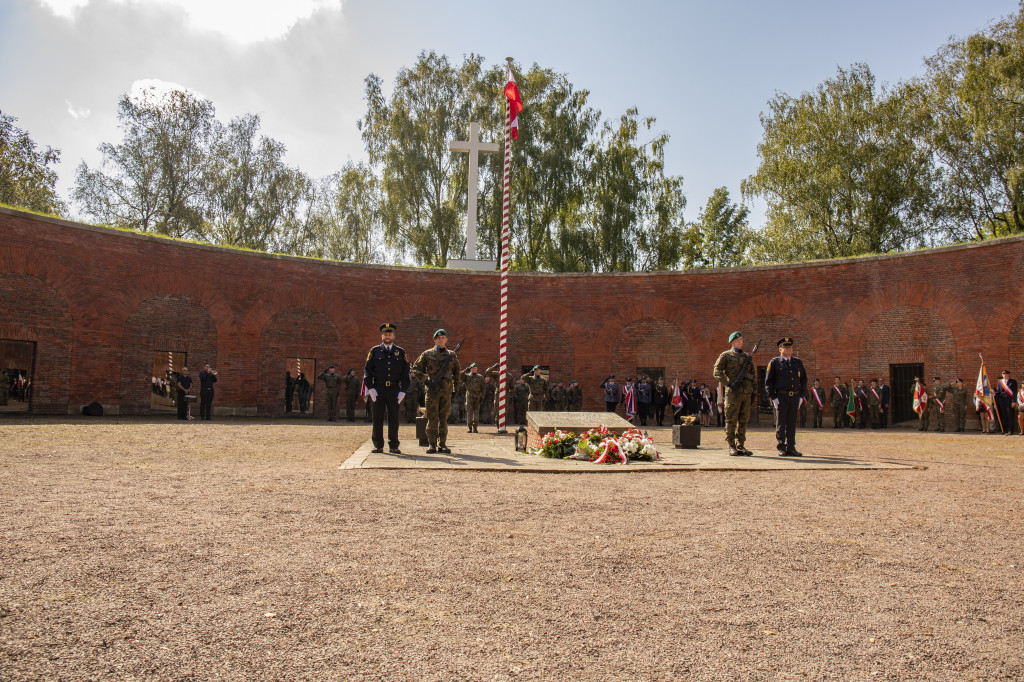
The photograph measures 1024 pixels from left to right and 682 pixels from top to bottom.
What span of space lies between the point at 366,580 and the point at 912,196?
35.2m

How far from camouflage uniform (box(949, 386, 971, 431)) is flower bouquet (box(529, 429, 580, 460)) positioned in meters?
14.9

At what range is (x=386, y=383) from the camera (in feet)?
37.0

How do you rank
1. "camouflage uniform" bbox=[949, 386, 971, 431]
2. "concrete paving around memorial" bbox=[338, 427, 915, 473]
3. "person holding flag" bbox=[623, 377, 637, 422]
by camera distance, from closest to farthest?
"concrete paving around memorial" bbox=[338, 427, 915, 473]
"camouflage uniform" bbox=[949, 386, 971, 431]
"person holding flag" bbox=[623, 377, 637, 422]

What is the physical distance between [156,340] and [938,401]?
23773 millimetres

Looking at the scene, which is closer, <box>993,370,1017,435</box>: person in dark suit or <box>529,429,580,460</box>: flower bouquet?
<box>529,429,580,460</box>: flower bouquet

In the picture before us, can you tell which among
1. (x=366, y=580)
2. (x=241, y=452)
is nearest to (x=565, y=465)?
(x=241, y=452)

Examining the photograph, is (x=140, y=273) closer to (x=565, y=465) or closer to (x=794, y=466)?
(x=565, y=465)

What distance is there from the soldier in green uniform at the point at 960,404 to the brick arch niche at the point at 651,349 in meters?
7.97

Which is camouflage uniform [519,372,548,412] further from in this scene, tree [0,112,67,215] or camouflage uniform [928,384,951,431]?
tree [0,112,67,215]

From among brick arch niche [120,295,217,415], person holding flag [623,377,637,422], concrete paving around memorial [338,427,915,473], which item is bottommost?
concrete paving around memorial [338,427,915,473]

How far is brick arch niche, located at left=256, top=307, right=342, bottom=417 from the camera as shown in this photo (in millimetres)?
23609

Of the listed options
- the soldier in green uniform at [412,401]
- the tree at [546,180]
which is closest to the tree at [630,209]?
the tree at [546,180]

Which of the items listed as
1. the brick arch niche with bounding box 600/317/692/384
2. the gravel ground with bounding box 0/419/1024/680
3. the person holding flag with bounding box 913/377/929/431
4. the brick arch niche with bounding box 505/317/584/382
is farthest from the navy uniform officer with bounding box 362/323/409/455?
the person holding flag with bounding box 913/377/929/431

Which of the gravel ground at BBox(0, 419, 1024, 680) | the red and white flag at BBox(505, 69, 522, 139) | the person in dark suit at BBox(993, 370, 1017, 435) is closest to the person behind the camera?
the gravel ground at BBox(0, 419, 1024, 680)
